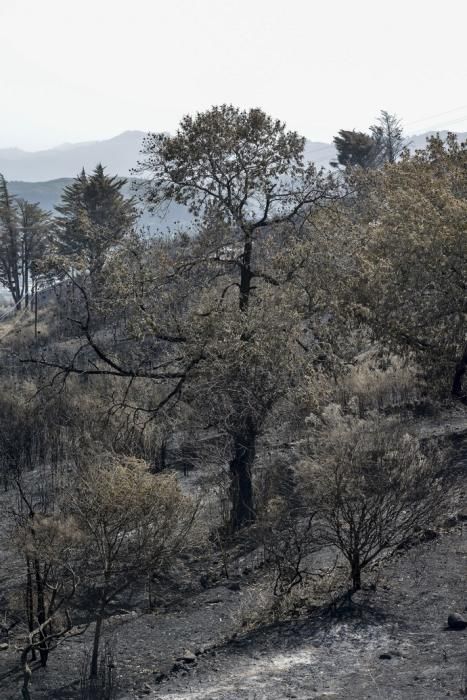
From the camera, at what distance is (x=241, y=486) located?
47.4ft

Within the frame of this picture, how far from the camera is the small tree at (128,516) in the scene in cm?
996

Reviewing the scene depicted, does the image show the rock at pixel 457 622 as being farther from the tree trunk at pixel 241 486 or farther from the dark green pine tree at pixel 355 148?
the dark green pine tree at pixel 355 148

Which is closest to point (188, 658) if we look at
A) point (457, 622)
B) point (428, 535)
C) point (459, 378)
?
point (457, 622)

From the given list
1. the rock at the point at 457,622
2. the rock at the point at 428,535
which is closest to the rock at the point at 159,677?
the rock at the point at 457,622

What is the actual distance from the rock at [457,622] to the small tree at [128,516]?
3.74 meters

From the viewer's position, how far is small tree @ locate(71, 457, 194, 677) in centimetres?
996

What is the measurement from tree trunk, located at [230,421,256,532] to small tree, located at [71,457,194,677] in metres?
2.70

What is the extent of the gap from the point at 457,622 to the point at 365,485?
1.95 meters

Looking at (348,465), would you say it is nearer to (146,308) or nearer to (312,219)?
(146,308)

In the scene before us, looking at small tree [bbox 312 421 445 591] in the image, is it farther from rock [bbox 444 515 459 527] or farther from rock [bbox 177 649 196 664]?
rock [bbox 177 649 196 664]

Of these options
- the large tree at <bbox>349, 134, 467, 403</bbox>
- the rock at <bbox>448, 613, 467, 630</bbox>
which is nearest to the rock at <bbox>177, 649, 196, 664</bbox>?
the rock at <bbox>448, 613, 467, 630</bbox>

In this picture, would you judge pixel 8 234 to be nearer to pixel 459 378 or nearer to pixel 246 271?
pixel 246 271

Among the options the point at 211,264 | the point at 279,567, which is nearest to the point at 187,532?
the point at 279,567

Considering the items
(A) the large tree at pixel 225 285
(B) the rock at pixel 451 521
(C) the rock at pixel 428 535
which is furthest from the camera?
(A) the large tree at pixel 225 285
